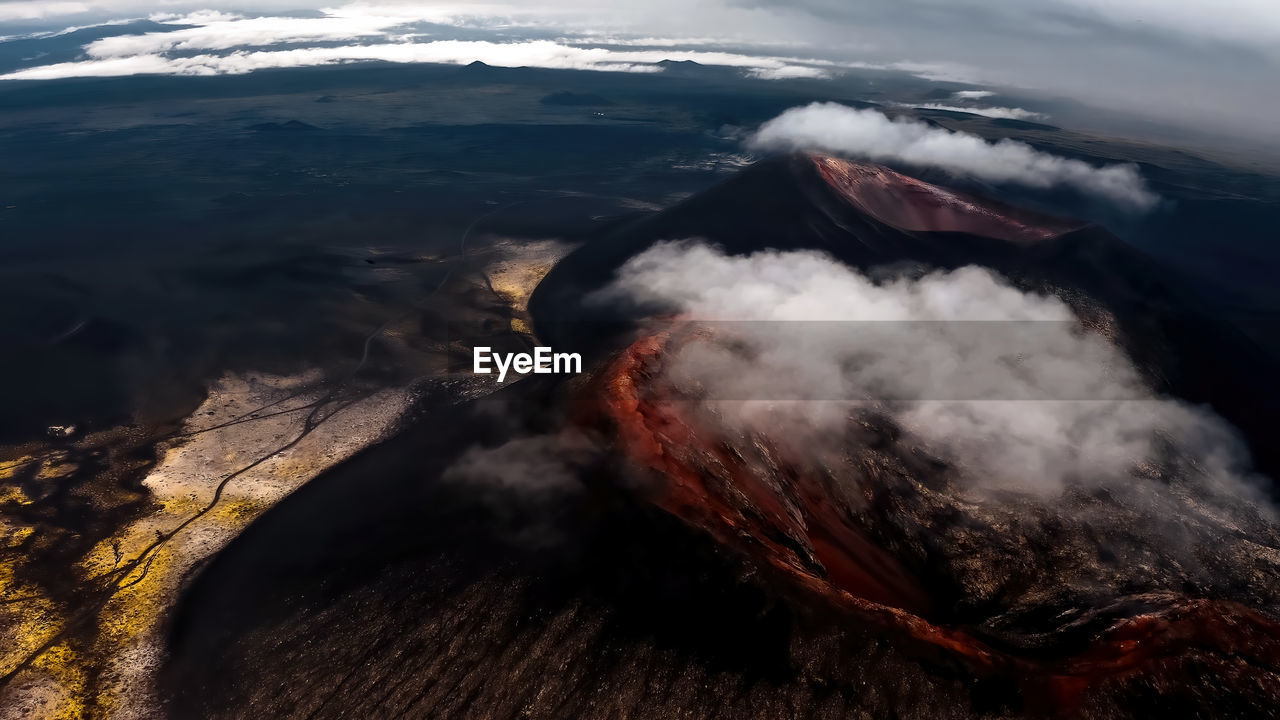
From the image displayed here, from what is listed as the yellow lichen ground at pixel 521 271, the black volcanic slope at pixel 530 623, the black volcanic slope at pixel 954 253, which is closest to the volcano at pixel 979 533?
the black volcanic slope at pixel 954 253

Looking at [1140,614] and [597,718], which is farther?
[1140,614]

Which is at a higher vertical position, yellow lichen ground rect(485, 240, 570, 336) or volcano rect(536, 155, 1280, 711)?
volcano rect(536, 155, 1280, 711)

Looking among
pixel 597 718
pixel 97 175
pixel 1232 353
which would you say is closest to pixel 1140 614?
pixel 597 718

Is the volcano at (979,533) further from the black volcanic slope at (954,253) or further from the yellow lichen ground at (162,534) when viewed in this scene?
the yellow lichen ground at (162,534)

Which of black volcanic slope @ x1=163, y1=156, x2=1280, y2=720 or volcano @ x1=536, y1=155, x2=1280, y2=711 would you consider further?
volcano @ x1=536, y1=155, x2=1280, y2=711

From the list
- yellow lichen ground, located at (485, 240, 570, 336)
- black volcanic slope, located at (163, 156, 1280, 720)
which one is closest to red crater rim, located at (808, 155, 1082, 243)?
yellow lichen ground, located at (485, 240, 570, 336)

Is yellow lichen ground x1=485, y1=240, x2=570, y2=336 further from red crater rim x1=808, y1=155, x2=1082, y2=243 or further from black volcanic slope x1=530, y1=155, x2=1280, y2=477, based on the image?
red crater rim x1=808, y1=155, x2=1082, y2=243

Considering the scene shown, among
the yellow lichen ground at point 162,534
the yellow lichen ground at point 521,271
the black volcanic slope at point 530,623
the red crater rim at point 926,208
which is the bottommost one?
the yellow lichen ground at point 162,534

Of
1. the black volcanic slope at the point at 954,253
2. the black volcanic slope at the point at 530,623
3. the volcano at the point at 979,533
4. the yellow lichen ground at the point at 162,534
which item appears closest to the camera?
the black volcanic slope at the point at 530,623

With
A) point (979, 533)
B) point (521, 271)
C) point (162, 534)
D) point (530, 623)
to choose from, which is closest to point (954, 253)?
point (979, 533)

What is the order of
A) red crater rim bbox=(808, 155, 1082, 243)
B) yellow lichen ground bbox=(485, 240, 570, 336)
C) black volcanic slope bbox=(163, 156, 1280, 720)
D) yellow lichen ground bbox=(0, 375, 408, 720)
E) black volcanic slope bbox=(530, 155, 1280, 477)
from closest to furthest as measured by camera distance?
black volcanic slope bbox=(163, 156, 1280, 720), yellow lichen ground bbox=(0, 375, 408, 720), black volcanic slope bbox=(530, 155, 1280, 477), yellow lichen ground bbox=(485, 240, 570, 336), red crater rim bbox=(808, 155, 1082, 243)

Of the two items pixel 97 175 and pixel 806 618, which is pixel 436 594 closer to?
pixel 806 618
